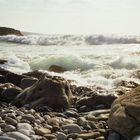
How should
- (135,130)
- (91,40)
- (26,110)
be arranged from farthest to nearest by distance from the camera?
1. (91,40)
2. (26,110)
3. (135,130)

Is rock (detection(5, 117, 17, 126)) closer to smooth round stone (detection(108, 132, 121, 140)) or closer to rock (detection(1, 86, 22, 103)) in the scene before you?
smooth round stone (detection(108, 132, 121, 140))

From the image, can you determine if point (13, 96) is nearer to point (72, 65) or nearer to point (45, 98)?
point (45, 98)

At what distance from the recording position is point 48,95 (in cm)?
727

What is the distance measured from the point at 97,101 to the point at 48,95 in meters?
0.86

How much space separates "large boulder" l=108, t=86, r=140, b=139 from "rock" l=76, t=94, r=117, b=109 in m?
1.80

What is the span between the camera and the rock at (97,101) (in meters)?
7.22

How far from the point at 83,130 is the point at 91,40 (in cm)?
3088

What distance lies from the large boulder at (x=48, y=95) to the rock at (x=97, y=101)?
228 millimetres

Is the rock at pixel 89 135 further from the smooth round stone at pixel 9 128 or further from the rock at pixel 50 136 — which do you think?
the smooth round stone at pixel 9 128

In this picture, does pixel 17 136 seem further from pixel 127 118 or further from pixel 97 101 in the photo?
pixel 97 101

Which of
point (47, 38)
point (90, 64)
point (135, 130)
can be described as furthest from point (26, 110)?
point (47, 38)

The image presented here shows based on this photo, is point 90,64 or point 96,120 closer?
point 96,120

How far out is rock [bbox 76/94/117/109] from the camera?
7219 mm

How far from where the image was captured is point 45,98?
7.27m
